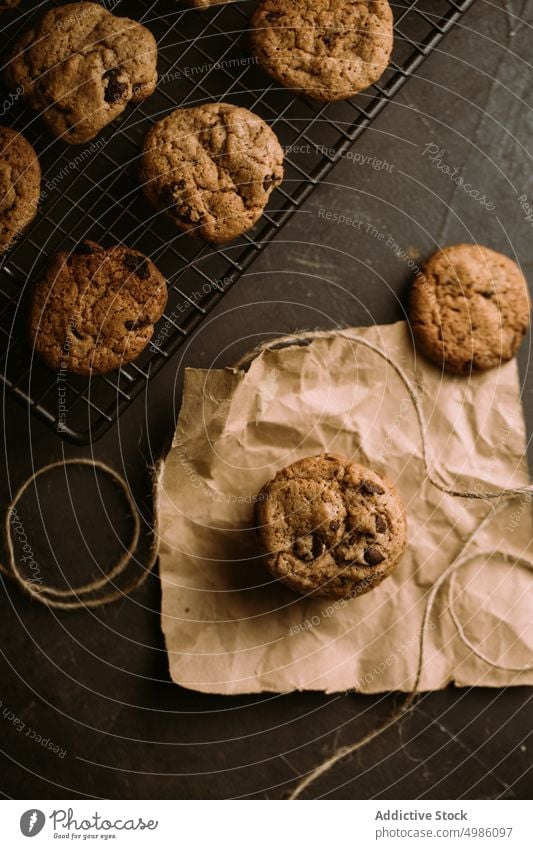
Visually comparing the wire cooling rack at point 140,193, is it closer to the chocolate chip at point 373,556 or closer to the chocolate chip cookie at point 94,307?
the chocolate chip cookie at point 94,307

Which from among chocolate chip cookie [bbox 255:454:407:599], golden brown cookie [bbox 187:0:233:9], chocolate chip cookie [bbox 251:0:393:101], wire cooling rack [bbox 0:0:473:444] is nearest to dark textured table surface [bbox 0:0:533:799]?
wire cooling rack [bbox 0:0:473:444]

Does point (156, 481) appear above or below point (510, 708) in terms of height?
above

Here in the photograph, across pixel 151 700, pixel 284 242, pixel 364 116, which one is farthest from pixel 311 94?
pixel 151 700

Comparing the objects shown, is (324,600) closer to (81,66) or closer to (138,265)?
(138,265)

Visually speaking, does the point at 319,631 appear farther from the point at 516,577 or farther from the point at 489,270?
the point at 489,270

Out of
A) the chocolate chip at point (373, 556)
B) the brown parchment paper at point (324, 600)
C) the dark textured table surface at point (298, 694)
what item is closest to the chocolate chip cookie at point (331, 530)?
the chocolate chip at point (373, 556)

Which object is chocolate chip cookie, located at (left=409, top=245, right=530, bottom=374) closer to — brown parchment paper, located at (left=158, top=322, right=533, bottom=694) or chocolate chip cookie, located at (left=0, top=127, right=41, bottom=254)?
brown parchment paper, located at (left=158, top=322, right=533, bottom=694)

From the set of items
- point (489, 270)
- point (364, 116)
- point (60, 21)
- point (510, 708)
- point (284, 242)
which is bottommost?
point (510, 708)
